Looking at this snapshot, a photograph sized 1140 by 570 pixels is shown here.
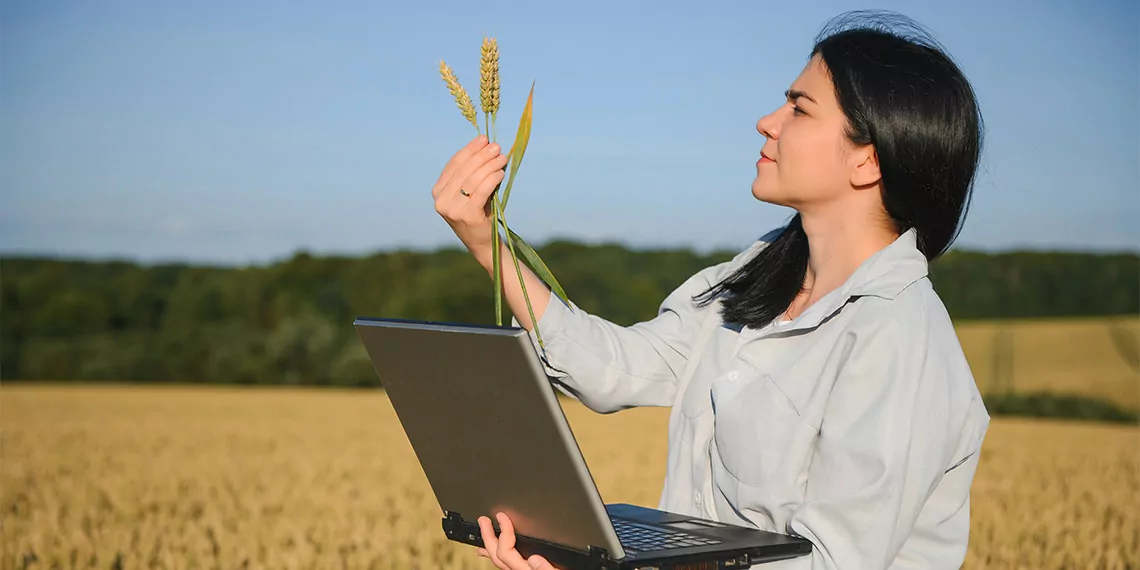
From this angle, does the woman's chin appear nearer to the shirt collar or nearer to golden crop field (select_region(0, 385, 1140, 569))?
the shirt collar

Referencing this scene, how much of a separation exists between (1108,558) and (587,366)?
4416mm

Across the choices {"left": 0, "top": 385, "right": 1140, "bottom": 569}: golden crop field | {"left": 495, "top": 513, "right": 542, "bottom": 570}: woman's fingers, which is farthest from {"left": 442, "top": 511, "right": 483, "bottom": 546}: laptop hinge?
{"left": 0, "top": 385, "right": 1140, "bottom": 569}: golden crop field

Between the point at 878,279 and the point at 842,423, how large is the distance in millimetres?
298

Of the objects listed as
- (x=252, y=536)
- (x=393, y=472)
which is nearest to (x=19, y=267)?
(x=393, y=472)

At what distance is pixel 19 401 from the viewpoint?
62.2ft

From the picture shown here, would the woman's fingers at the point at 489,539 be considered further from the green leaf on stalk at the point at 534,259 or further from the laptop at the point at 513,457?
the green leaf on stalk at the point at 534,259

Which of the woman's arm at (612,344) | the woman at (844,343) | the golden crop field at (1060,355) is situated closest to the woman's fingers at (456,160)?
the woman at (844,343)

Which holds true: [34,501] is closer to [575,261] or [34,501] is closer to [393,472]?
[393,472]

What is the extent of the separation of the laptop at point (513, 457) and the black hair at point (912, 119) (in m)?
0.70

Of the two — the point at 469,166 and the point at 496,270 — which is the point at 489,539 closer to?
the point at 496,270

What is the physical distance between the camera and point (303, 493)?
8.09 metres

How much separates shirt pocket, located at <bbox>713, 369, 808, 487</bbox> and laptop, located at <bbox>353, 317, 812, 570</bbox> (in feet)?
0.38

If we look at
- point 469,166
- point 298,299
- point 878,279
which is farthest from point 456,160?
point 298,299

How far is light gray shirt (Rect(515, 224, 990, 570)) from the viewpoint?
6.43 ft
